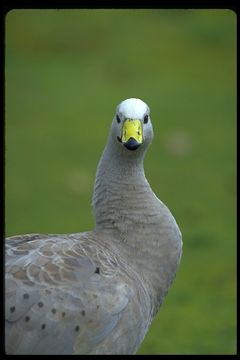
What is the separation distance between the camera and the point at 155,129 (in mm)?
5328

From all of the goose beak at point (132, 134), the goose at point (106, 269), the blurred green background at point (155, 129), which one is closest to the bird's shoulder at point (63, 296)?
the goose at point (106, 269)

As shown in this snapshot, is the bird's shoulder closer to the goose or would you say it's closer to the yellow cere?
the goose

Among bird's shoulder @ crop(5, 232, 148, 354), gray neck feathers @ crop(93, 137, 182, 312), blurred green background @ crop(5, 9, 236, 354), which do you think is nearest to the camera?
bird's shoulder @ crop(5, 232, 148, 354)

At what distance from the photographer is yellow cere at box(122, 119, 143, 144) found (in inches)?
83.7

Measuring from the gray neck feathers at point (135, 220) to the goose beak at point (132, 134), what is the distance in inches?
5.1

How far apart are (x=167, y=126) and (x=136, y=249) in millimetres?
3135

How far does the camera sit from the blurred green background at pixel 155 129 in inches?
160

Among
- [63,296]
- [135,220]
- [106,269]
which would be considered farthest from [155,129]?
[63,296]

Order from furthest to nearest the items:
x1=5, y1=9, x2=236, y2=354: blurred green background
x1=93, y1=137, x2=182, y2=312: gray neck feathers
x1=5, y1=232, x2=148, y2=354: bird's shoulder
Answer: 1. x1=5, y1=9, x2=236, y2=354: blurred green background
2. x1=93, y1=137, x2=182, y2=312: gray neck feathers
3. x1=5, y1=232, x2=148, y2=354: bird's shoulder

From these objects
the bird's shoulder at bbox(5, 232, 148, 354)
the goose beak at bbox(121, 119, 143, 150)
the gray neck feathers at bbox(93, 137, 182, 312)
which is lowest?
the bird's shoulder at bbox(5, 232, 148, 354)

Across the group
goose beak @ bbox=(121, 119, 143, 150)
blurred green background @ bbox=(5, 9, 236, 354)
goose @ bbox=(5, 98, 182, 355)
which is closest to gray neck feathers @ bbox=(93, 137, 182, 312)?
goose @ bbox=(5, 98, 182, 355)

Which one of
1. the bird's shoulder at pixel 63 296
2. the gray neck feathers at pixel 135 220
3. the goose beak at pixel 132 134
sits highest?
the goose beak at pixel 132 134

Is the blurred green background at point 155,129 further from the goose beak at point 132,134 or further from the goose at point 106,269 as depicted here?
the goose beak at point 132,134

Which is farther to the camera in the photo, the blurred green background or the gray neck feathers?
the blurred green background
